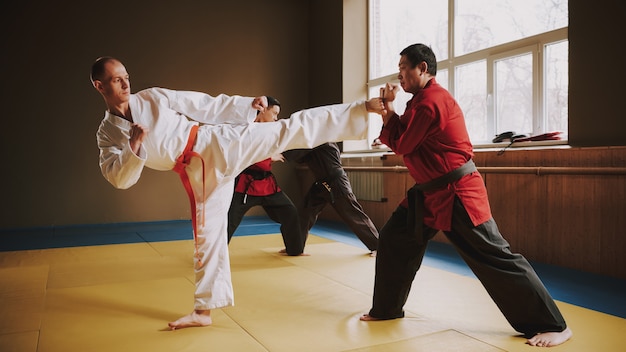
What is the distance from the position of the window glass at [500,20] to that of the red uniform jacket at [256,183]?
2819 mm

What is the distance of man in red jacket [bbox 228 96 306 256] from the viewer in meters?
4.06

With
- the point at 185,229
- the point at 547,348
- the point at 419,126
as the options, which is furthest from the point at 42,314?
the point at 185,229

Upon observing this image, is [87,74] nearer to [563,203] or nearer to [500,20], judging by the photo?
[500,20]

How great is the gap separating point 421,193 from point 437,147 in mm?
239

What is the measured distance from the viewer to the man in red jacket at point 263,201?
406 cm

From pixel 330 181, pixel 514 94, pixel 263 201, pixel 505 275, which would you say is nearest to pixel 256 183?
pixel 263 201

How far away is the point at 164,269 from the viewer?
152 inches

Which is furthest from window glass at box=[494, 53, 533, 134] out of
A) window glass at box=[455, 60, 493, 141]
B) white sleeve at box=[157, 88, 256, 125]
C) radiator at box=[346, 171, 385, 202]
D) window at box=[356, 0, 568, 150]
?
white sleeve at box=[157, 88, 256, 125]

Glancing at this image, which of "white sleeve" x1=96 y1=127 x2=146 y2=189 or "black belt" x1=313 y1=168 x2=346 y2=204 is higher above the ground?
"white sleeve" x1=96 y1=127 x2=146 y2=189

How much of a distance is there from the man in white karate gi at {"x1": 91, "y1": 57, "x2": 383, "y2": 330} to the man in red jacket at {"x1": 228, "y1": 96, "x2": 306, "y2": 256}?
155cm

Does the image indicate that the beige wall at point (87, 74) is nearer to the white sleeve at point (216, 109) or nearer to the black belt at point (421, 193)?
the white sleeve at point (216, 109)

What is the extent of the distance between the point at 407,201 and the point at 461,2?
392cm

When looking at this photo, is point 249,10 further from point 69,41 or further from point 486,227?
point 486,227

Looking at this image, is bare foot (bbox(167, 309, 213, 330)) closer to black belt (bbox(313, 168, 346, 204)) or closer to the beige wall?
black belt (bbox(313, 168, 346, 204))
